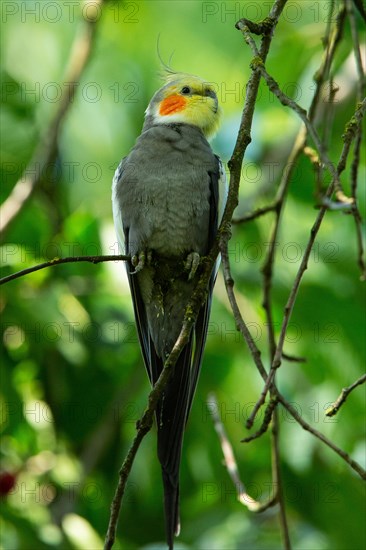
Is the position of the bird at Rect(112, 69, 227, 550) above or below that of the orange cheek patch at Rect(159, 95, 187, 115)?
below

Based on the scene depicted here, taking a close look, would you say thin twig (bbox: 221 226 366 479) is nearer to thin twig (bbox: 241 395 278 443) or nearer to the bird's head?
thin twig (bbox: 241 395 278 443)

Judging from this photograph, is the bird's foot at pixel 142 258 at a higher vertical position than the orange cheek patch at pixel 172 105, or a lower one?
lower

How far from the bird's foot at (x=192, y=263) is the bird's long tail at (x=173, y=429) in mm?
439

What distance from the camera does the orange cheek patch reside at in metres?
5.59

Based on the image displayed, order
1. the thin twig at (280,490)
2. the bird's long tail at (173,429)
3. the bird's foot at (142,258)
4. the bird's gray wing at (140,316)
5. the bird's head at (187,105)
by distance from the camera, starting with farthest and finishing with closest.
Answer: the bird's head at (187,105)
the bird's gray wing at (140,316)
the bird's foot at (142,258)
the bird's long tail at (173,429)
the thin twig at (280,490)

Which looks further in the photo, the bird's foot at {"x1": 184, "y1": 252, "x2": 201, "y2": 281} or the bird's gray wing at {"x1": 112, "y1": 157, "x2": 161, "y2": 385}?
the bird's gray wing at {"x1": 112, "y1": 157, "x2": 161, "y2": 385}

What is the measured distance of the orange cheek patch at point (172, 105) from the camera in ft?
18.3

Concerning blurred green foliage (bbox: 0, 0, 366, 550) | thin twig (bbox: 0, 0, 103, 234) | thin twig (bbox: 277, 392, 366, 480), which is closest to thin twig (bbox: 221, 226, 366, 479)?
thin twig (bbox: 277, 392, 366, 480)

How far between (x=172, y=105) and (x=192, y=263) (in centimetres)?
149

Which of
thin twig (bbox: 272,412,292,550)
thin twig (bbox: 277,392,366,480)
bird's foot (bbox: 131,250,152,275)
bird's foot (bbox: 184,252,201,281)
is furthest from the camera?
bird's foot (bbox: 131,250,152,275)

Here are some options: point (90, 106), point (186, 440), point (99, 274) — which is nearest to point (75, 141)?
point (90, 106)

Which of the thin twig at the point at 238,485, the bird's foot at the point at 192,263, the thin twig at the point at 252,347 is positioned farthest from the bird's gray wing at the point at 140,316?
the thin twig at the point at 252,347

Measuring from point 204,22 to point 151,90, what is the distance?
0.88 m

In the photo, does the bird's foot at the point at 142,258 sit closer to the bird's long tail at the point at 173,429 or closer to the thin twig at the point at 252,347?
the bird's long tail at the point at 173,429
